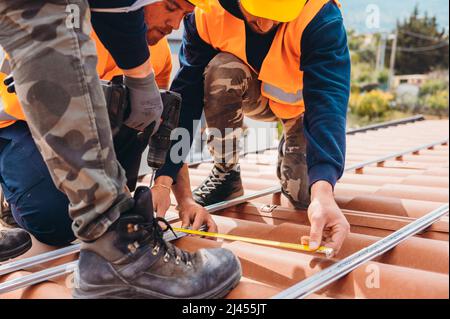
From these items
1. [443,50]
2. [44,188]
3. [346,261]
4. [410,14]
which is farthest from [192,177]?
[410,14]

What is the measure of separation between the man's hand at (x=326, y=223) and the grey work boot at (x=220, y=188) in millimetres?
975

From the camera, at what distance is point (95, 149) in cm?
114

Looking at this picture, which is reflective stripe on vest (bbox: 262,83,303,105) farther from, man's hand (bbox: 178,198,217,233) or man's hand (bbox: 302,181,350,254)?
man's hand (bbox: 302,181,350,254)

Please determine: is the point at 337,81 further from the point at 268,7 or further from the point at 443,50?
the point at 443,50

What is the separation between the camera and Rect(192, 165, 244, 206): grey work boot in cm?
248

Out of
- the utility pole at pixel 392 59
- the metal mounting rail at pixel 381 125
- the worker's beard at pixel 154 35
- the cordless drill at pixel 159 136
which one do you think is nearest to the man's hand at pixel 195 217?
the cordless drill at pixel 159 136

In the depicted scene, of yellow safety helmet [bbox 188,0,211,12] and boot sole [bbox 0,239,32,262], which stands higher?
yellow safety helmet [bbox 188,0,211,12]

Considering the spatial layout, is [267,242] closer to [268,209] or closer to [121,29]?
[268,209]

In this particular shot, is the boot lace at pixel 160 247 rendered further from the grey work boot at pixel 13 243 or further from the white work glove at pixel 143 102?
the grey work boot at pixel 13 243

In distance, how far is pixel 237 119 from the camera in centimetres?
235

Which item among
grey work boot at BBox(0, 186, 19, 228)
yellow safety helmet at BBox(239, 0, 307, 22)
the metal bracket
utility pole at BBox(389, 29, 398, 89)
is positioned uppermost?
yellow safety helmet at BBox(239, 0, 307, 22)

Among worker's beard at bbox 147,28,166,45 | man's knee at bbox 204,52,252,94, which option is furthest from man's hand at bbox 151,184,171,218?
worker's beard at bbox 147,28,166,45

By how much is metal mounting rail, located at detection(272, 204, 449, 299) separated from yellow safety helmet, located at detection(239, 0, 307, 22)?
2.88 ft

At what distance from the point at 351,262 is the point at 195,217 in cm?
70
